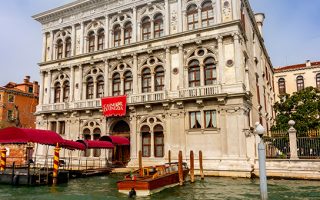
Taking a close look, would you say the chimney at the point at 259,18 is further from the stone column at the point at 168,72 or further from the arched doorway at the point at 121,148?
the arched doorway at the point at 121,148

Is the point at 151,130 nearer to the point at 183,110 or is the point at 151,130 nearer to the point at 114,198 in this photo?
the point at 183,110

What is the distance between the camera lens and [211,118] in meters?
19.0

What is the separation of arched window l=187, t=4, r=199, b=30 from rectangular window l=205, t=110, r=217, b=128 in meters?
6.03

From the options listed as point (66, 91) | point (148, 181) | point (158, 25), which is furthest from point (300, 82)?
point (148, 181)

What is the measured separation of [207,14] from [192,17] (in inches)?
42.5

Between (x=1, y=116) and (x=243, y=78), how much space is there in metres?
30.4

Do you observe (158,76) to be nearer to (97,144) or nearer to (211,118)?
(211,118)

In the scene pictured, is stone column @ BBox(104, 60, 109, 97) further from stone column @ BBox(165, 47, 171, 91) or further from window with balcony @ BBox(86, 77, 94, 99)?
stone column @ BBox(165, 47, 171, 91)

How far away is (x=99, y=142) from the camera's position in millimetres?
19672

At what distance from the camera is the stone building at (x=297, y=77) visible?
38.2 meters

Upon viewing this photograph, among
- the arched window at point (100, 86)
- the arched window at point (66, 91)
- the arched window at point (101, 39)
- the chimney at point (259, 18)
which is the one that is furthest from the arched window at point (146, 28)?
the chimney at point (259, 18)

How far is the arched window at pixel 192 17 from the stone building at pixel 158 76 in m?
0.07

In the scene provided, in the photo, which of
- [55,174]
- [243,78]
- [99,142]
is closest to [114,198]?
[55,174]

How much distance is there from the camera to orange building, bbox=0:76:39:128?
37281 mm
